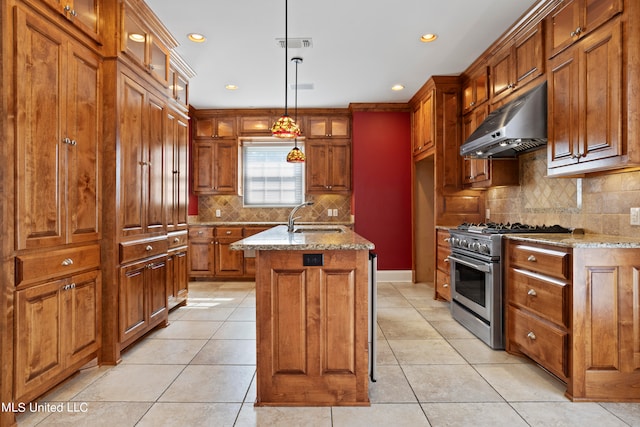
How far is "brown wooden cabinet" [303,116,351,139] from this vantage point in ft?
18.1

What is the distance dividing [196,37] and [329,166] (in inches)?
108

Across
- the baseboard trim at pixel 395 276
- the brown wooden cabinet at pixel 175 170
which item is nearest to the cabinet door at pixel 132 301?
the brown wooden cabinet at pixel 175 170

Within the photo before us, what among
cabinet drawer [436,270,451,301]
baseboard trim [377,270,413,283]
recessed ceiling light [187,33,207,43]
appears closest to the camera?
recessed ceiling light [187,33,207,43]

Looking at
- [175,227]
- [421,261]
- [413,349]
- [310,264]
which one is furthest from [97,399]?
[421,261]

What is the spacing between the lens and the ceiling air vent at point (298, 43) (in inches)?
130

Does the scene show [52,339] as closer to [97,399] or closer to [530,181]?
[97,399]

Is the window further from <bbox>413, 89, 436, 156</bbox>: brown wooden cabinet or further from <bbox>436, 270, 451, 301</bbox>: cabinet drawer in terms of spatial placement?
<bbox>436, 270, 451, 301</bbox>: cabinet drawer

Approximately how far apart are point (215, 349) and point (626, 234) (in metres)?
3.08

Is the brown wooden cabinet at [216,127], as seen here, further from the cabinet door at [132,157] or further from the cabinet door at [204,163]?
the cabinet door at [132,157]

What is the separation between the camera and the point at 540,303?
7.45ft

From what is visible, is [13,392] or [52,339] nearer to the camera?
[13,392]

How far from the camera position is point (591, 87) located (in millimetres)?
2242

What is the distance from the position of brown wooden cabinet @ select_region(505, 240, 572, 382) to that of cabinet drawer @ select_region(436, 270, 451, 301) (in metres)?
1.23

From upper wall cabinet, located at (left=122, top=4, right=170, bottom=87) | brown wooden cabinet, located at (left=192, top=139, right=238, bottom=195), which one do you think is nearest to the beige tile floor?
upper wall cabinet, located at (left=122, top=4, right=170, bottom=87)
